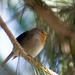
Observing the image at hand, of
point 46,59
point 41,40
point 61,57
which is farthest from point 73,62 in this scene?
point 41,40

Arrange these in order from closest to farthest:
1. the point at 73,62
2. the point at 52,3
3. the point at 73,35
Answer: the point at 73,35
the point at 73,62
the point at 52,3

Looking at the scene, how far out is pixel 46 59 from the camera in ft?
3.46

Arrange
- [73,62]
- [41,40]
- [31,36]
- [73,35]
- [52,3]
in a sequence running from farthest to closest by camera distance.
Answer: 1. [31,36]
2. [41,40]
3. [52,3]
4. [73,62]
5. [73,35]

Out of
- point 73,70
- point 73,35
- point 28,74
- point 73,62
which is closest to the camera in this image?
point 73,35

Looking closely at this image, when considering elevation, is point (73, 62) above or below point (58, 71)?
above

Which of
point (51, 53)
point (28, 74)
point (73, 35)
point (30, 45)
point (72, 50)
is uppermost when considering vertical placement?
point (73, 35)

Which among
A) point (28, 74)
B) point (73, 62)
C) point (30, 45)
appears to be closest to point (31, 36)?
point (30, 45)

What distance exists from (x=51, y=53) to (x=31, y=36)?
3.25 ft

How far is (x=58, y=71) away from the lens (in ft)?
3.31

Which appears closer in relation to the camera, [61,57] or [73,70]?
[73,70]

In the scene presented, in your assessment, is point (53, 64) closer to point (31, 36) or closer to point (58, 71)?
point (58, 71)

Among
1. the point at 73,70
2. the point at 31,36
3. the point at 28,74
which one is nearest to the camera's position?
the point at 73,70

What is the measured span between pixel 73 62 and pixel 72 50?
10cm

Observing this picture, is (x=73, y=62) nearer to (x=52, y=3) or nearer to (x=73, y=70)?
(x=73, y=70)
